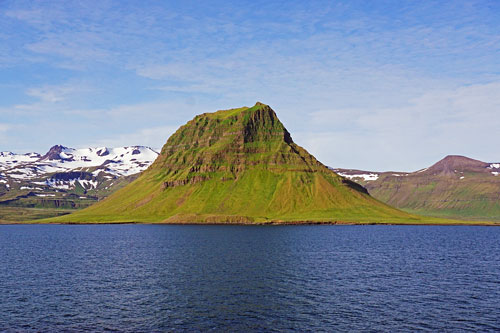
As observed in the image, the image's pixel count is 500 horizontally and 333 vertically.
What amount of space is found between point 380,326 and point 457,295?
84.2 feet

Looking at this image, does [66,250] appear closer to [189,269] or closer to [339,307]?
[189,269]

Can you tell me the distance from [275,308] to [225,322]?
10517mm

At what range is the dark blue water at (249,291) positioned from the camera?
197ft

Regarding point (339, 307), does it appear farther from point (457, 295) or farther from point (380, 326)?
point (457, 295)

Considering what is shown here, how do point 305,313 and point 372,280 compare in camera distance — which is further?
point 372,280

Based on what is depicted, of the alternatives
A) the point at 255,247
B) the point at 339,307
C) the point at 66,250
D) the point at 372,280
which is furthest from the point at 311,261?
the point at 66,250

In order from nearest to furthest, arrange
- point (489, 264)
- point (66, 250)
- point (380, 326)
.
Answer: point (380, 326) → point (489, 264) → point (66, 250)

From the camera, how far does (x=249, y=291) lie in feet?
260

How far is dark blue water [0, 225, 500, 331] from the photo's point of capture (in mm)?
60125

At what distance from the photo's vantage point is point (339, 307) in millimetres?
67750

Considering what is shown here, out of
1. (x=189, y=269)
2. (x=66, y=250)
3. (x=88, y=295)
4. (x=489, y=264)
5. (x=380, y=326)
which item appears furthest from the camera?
(x=66, y=250)

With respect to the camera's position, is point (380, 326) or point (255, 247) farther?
point (255, 247)

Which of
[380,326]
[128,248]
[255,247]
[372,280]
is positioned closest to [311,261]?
[372,280]

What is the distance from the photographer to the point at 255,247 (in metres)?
151
